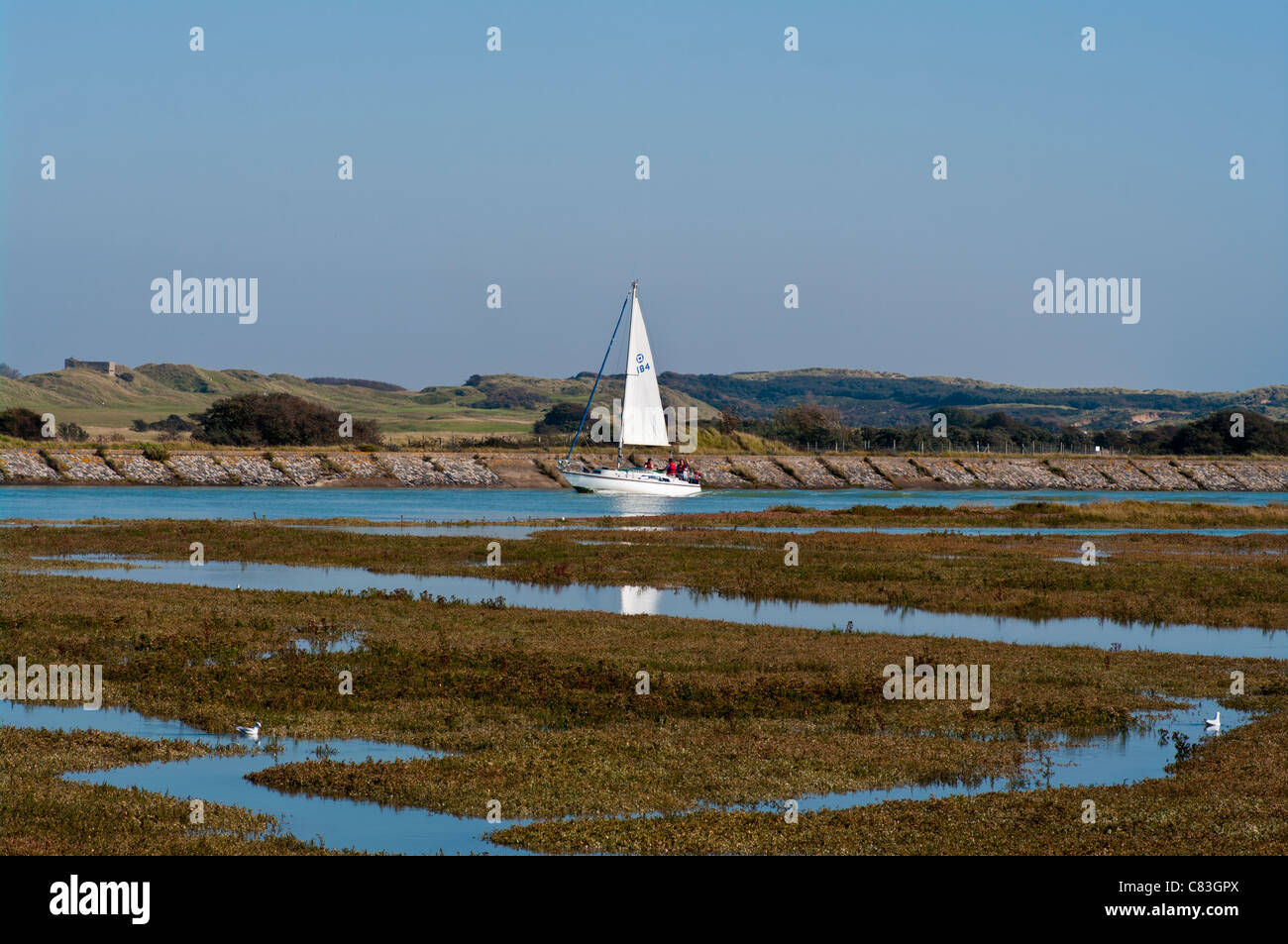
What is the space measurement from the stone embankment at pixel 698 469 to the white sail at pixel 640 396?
961 inches

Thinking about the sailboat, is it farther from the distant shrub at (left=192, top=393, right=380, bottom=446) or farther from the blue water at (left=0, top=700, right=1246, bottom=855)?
the blue water at (left=0, top=700, right=1246, bottom=855)

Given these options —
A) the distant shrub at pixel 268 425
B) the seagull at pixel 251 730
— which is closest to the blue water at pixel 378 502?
the distant shrub at pixel 268 425

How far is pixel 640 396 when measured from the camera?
3578 inches

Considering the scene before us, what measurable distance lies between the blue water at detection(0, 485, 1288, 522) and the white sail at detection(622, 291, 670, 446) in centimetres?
499

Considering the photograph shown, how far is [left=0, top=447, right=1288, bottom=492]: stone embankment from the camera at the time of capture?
101000mm

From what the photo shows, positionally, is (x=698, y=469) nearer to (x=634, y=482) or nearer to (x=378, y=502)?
(x=634, y=482)

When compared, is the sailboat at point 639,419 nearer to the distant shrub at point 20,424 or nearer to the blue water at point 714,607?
the blue water at point 714,607

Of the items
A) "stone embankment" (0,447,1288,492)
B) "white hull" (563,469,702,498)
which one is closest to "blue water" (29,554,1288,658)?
"white hull" (563,469,702,498)

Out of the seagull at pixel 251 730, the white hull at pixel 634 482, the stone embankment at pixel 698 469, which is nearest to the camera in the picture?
the seagull at pixel 251 730

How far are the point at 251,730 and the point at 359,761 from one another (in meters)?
2.06

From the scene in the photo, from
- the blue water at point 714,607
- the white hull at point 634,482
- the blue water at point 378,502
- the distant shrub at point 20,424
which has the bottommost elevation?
the blue water at point 714,607

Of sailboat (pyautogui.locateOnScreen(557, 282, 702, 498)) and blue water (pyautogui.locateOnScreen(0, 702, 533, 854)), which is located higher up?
sailboat (pyautogui.locateOnScreen(557, 282, 702, 498))

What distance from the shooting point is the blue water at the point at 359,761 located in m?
12.6
